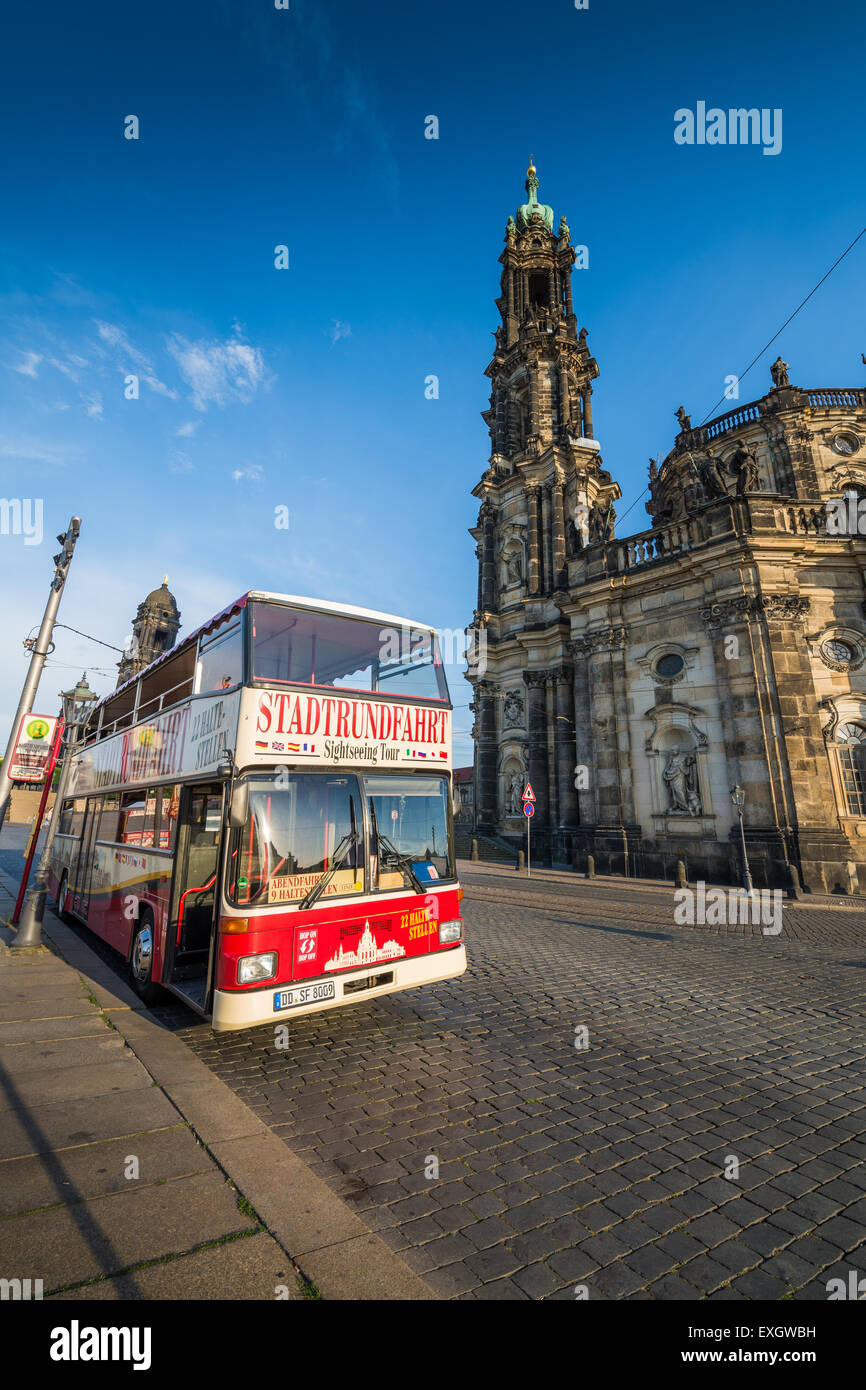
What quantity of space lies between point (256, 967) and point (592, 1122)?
2774 mm

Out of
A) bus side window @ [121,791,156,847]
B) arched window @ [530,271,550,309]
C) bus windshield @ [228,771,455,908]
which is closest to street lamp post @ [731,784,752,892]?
bus windshield @ [228,771,455,908]

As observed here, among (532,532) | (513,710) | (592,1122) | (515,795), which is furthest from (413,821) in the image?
(532,532)

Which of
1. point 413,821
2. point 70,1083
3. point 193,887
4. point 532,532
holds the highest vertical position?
point 532,532

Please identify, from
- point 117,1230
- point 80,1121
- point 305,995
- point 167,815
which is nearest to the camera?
point 117,1230

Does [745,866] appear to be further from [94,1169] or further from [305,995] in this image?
[94,1169]

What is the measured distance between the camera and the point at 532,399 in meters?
34.1

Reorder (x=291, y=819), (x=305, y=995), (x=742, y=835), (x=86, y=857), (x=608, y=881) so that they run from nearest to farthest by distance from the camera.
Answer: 1. (x=305, y=995)
2. (x=291, y=819)
3. (x=86, y=857)
4. (x=742, y=835)
5. (x=608, y=881)

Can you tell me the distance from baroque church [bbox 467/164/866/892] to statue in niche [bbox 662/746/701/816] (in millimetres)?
55

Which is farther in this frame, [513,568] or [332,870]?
[513,568]

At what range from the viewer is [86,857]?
9836mm

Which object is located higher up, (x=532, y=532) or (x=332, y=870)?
(x=532, y=532)

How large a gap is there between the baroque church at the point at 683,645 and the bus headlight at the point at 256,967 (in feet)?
53.4
